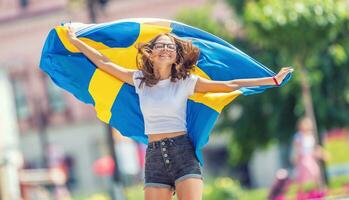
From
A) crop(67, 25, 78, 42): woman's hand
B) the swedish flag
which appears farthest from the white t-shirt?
crop(67, 25, 78, 42): woman's hand

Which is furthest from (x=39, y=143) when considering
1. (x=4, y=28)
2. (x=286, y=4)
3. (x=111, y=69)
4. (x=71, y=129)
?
(x=111, y=69)

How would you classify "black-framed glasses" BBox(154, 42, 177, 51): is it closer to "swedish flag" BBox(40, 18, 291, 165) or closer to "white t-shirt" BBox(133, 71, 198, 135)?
"white t-shirt" BBox(133, 71, 198, 135)

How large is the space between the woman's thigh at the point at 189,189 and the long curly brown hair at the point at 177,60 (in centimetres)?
66

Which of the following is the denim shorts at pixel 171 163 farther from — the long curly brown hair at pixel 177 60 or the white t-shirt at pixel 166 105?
the long curly brown hair at pixel 177 60

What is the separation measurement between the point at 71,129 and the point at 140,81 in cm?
3620

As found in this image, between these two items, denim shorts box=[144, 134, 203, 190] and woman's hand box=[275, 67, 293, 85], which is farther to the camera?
woman's hand box=[275, 67, 293, 85]

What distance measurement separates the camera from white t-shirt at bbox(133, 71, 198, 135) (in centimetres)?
786

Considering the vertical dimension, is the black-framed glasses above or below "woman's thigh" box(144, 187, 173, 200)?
above

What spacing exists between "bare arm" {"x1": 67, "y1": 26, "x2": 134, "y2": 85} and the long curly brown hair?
27 centimetres

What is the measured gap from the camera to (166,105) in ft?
25.8

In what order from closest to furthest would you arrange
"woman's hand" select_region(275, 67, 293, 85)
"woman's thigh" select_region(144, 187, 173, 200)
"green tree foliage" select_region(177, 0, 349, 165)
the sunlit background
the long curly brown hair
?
1. "woman's thigh" select_region(144, 187, 173, 200)
2. the long curly brown hair
3. "woman's hand" select_region(275, 67, 293, 85)
4. the sunlit background
5. "green tree foliage" select_region(177, 0, 349, 165)

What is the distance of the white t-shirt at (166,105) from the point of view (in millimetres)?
7859

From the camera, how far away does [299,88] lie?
2477 cm

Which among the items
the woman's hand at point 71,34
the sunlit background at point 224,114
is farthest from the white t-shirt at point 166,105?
the sunlit background at point 224,114
